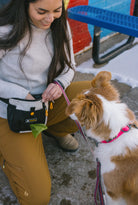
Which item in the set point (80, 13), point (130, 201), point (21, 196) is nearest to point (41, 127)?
point (21, 196)

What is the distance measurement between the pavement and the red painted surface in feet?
7.63

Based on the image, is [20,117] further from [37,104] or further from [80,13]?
[80,13]

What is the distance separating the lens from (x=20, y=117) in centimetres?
171

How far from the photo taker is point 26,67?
1.88 meters

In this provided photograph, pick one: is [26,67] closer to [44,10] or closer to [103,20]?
[44,10]

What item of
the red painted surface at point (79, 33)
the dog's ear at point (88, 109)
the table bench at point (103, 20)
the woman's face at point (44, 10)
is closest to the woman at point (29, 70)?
the woman's face at point (44, 10)

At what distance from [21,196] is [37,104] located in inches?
32.7

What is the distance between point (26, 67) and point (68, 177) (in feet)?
4.08

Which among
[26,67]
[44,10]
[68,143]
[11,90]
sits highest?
[44,10]

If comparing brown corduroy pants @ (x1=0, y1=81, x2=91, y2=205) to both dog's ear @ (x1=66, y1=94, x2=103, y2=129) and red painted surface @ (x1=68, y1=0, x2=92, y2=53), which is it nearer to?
dog's ear @ (x1=66, y1=94, x2=103, y2=129)

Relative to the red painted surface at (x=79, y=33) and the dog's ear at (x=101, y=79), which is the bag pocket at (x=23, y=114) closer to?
the dog's ear at (x=101, y=79)

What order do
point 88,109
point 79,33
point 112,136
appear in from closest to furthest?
point 88,109 → point 112,136 → point 79,33

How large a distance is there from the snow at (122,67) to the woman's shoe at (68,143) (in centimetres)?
167

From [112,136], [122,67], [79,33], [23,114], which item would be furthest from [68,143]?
[79,33]
